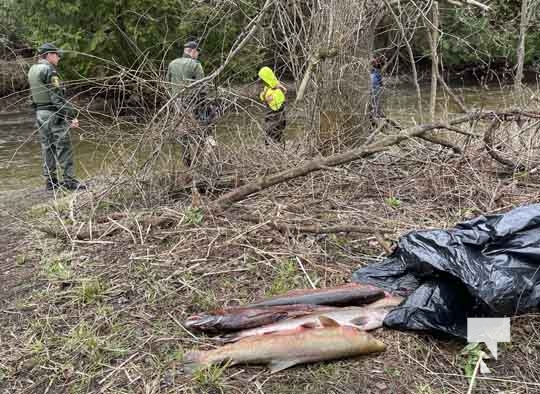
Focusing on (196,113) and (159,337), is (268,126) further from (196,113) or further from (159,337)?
(159,337)

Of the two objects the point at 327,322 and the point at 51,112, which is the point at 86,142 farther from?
the point at 327,322

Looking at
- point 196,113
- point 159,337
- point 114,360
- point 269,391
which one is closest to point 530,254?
point 269,391

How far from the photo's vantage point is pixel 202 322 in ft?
9.88

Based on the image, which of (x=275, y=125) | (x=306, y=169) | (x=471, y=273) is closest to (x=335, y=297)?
(x=471, y=273)

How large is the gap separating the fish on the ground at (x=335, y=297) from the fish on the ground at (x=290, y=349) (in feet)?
1.13

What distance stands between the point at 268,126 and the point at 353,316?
4314mm

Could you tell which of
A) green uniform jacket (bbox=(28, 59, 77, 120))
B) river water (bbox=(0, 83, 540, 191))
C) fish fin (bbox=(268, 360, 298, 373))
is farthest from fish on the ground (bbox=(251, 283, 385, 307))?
green uniform jacket (bbox=(28, 59, 77, 120))

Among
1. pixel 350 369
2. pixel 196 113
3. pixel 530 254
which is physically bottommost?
pixel 350 369

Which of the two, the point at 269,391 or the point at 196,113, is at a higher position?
the point at 196,113

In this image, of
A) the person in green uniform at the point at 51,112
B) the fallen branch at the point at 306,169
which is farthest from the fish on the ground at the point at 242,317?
the person in green uniform at the point at 51,112

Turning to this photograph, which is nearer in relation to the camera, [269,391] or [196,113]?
[269,391]

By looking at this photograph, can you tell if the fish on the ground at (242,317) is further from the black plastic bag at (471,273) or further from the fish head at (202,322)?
the black plastic bag at (471,273)

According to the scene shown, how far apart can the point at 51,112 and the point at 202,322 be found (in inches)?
205

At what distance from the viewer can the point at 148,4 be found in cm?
1562
